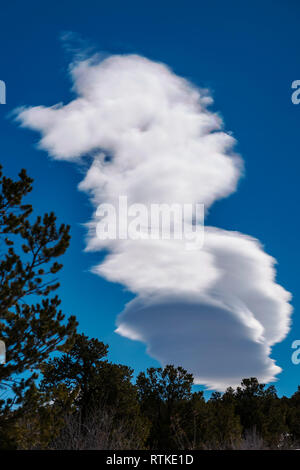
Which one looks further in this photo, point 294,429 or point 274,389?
point 294,429

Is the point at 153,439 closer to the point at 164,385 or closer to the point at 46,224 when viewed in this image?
the point at 164,385

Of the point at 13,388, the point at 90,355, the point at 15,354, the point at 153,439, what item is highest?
the point at 90,355

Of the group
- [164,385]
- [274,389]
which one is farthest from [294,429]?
[164,385]

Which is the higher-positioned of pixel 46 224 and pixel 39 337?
pixel 46 224

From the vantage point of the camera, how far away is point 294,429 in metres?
59.0

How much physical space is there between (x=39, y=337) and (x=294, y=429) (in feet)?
176

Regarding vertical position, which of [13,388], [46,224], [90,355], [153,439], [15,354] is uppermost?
[46,224]

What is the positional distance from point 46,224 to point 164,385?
2750cm
